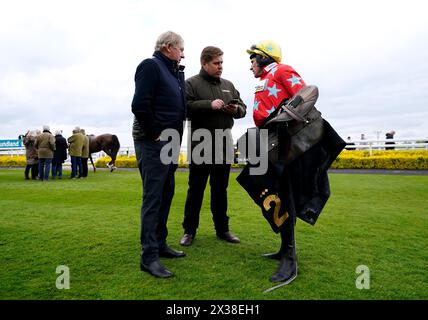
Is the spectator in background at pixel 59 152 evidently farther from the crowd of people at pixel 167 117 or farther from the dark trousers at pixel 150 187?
the dark trousers at pixel 150 187

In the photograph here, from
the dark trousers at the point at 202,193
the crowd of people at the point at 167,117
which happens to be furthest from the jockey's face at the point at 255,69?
the dark trousers at the point at 202,193

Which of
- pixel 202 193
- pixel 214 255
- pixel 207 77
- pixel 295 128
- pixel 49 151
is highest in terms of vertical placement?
pixel 207 77

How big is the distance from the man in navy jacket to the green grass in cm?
29

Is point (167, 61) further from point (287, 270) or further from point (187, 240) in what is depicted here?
point (287, 270)

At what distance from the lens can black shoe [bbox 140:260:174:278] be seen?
2990mm

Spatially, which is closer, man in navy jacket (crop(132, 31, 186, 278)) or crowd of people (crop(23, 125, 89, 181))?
man in navy jacket (crop(132, 31, 186, 278))

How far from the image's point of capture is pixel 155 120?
317cm

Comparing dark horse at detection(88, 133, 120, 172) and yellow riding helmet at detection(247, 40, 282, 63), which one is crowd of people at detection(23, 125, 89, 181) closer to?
dark horse at detection(88, 133, 120, 172)

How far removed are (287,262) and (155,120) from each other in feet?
5.21

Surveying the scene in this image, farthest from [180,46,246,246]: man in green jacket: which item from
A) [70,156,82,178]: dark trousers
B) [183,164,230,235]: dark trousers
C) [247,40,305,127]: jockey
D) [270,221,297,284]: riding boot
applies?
[70,156,82,178]: dark trousers

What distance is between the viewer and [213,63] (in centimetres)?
408

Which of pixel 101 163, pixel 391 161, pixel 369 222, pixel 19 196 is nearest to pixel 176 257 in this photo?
pixel 369 222

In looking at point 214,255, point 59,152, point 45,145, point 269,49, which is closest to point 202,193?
point 214,255
